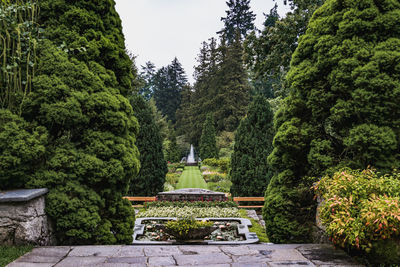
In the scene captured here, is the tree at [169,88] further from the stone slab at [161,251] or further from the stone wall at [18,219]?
the stone wall at [18,219]

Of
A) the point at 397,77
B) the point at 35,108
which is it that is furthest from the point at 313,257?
the point at 35,108

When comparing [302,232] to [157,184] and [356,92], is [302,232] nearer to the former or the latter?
[356,92]

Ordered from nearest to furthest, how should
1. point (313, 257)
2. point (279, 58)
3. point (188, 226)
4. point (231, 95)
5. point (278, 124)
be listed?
point (313, 257), point (278, 124), point (188, 226), point (279, 58), point (231, 95)

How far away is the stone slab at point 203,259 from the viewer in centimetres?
259

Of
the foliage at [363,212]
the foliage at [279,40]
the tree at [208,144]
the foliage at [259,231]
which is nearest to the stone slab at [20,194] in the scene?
the foliage at [363,212]

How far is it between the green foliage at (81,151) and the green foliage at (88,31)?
19cm

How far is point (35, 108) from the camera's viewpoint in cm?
335

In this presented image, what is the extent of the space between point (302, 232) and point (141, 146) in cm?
762

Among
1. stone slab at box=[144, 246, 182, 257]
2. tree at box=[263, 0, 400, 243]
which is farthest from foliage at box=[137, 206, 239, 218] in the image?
stone slab at box=[144, 246, 182, 257]

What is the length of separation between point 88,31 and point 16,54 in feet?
3.26

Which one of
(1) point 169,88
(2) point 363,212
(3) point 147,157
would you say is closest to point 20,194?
(2) point 363,212

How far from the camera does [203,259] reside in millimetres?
2678

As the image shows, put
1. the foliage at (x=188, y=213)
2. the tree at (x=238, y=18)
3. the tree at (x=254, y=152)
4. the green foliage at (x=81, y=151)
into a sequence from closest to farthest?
the green foliage at (x=81, y=151)
the foliage at (x=188, y=213)
the tree at (x=254, y=152)
the tree at (x=238, y=18)

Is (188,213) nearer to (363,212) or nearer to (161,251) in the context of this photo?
(161,251)
